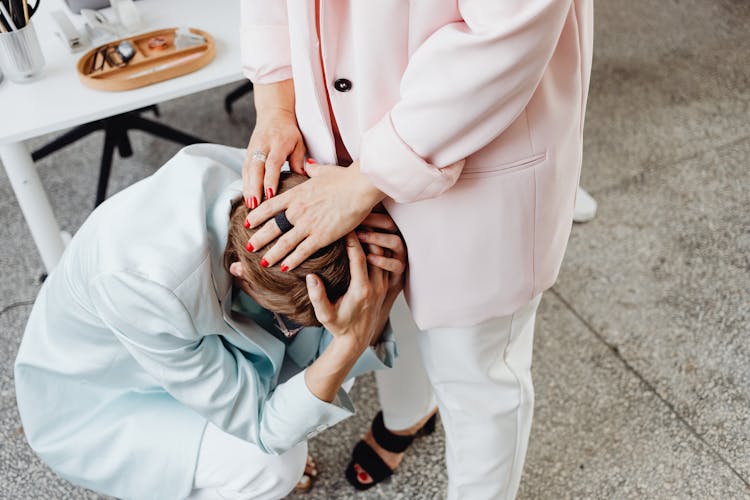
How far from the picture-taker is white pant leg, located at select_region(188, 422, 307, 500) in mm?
1264

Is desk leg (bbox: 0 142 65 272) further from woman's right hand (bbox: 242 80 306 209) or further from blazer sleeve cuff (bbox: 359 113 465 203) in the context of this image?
blazer sleeve cuff (bbox: 359 113 465 203)

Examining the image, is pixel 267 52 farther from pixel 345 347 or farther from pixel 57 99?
pixel 57 99

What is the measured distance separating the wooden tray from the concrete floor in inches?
28.9

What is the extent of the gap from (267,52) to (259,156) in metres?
0.20

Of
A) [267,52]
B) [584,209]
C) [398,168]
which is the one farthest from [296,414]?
[584,209]

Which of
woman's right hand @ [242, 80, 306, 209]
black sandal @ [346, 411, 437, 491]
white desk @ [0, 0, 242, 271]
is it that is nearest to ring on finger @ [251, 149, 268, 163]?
woman's right hand @ [242, 80, 306, 209]

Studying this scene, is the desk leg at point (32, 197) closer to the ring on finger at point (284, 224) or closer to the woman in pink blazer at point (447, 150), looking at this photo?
the woman in pink blazer at point (447, 150)

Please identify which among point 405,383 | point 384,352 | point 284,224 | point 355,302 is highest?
point 284,224

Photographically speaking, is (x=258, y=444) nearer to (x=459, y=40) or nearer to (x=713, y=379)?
(x=459, y=40)

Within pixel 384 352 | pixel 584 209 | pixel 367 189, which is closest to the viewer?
pixel 367 189

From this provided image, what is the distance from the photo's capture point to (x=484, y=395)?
46.4 inches

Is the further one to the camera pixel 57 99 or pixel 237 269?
pixel 57 99

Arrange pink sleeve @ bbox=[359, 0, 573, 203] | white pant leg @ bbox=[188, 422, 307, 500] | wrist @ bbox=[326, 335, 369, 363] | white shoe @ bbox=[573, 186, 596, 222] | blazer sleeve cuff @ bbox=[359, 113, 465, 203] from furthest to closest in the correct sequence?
white shoe @ bbox=[573, 186, 596, 222] < white pant leg @ bbox=[188, 422, 307, 500] < wrist @ bbox=[326, 335, 369, 363] < blazer sleeve cuff @ bbox=[359, 113, 465, 203] < pink sleeve @ bbox=[359, 0, 573, 203]

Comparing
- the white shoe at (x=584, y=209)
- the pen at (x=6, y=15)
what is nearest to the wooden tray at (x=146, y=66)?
the pen at (x=6, y=15)
